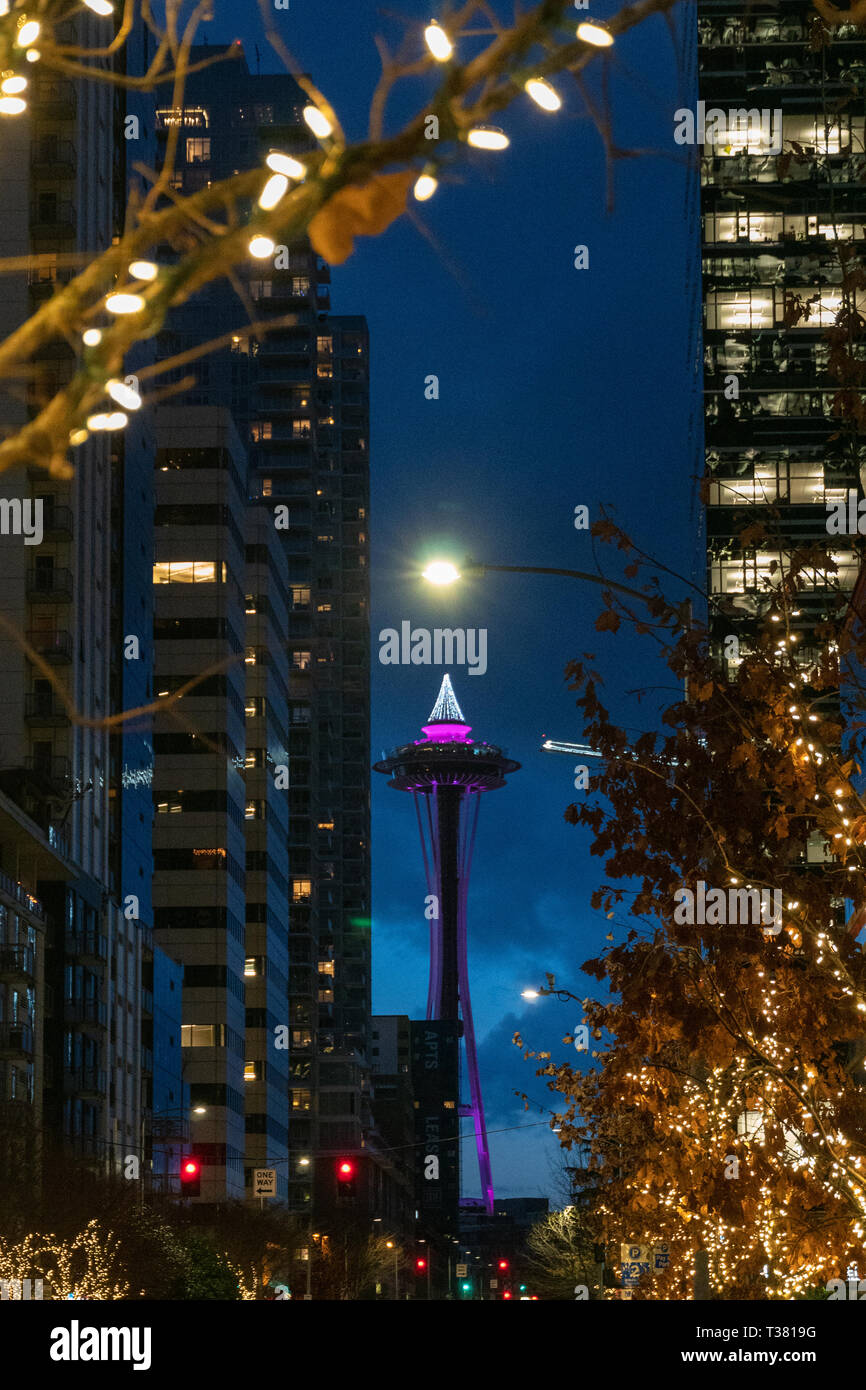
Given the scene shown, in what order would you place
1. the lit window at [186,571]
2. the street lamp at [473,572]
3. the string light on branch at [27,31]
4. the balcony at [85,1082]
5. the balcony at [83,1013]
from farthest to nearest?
1. the lit window at [186,571]
2. the balcony at [83,1013]
3. the balcony at [85,1082]
4. the street lamp at [473,572]
5. the string light on branch at [27,31]

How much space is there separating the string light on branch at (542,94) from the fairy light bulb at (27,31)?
57.2 inches

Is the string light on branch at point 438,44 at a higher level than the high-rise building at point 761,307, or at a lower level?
lower

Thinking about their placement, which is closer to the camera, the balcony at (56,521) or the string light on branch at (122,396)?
the string light on branch at (122,396)

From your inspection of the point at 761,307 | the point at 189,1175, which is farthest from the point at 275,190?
the point at 761,307

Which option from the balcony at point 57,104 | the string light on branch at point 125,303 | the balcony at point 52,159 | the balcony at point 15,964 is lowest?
the string light on branch at point 125,303

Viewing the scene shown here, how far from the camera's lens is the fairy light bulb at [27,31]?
500 centimetres

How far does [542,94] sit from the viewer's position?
14.3 ft

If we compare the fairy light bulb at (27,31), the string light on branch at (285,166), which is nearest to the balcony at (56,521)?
the fairy light bulb at (27,31)

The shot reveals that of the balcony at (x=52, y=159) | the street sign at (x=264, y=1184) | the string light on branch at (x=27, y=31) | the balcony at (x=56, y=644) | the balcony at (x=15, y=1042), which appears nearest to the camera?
the string light on branch at (x=27, y=31)

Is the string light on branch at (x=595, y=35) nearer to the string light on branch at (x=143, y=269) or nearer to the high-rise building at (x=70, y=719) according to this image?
the string light on branch at (x=143, y=269)

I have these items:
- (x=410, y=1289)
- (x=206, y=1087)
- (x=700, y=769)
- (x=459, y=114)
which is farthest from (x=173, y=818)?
(x=459, y=114)

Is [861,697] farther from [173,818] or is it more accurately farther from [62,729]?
[173,818]
